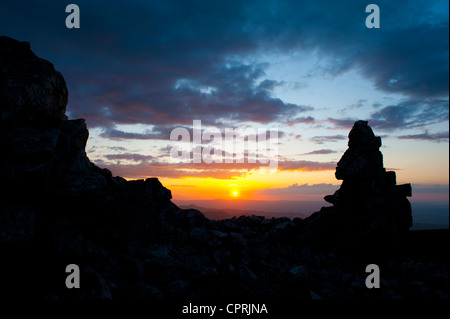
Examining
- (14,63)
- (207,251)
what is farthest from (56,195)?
(207,251)

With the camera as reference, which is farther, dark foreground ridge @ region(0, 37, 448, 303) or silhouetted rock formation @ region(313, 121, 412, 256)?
silhouetted rock formation @ region(313, 121, 412, 256)

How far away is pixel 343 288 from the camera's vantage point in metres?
14.7

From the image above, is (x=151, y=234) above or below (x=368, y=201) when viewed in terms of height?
below

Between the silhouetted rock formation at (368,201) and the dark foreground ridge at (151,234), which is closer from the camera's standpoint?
the dark foreground ridge at (151,234)

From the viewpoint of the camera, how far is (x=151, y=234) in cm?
1650

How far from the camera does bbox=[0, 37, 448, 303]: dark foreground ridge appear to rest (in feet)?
37.1

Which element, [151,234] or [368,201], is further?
[368,201]

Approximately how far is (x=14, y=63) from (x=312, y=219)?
24358 mm

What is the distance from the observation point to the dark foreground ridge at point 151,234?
11.3 meters
